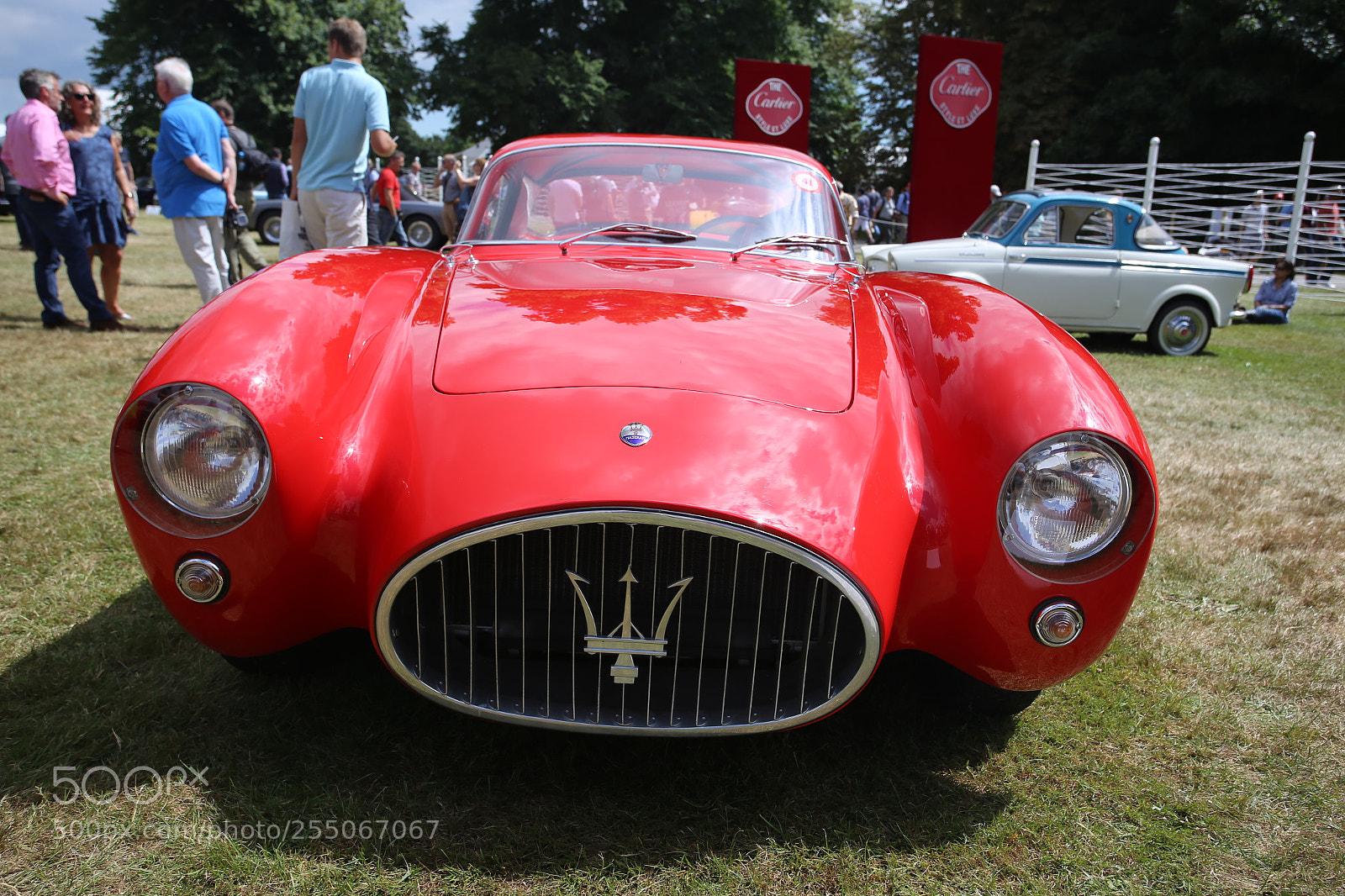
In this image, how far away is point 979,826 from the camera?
1.82 metres

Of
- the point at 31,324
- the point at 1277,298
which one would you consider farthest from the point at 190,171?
the point at 1277,298

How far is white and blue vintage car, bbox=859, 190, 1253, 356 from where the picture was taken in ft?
27.0

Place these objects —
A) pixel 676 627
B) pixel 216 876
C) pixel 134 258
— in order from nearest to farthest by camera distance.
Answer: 1. pixel 216 876
2. pixel 676 627
3. pixel 134 258

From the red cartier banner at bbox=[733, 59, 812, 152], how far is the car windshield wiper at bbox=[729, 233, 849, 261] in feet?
32.8

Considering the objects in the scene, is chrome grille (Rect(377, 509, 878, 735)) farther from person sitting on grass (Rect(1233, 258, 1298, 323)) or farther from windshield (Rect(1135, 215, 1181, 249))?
person sitting on grass (Rect(1233, 258, 1298, 323))

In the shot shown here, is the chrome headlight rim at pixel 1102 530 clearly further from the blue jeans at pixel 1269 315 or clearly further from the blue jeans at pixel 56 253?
the blue jeans at pixel 1269 315

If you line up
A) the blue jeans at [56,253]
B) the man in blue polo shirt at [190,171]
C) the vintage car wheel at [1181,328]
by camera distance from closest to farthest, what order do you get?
the man in blue polo shirt at [190,171]
the blue jeans at [56,253]
the vintage car wheel at [1181,328]

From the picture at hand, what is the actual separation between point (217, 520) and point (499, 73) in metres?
29.0

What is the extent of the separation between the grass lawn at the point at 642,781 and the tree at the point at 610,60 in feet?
91.7

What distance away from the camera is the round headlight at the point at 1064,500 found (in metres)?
1.78

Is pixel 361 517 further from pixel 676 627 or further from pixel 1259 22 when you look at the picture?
pixel 1259 22

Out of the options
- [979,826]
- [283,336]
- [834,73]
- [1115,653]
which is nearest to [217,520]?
[283,336]

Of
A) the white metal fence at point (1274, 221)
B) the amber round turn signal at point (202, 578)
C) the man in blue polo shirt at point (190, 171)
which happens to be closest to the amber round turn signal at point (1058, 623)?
the amber round turn signal at point (202, 578)

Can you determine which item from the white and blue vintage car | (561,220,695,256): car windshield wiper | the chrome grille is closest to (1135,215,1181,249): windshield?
the white and blue vintage car
